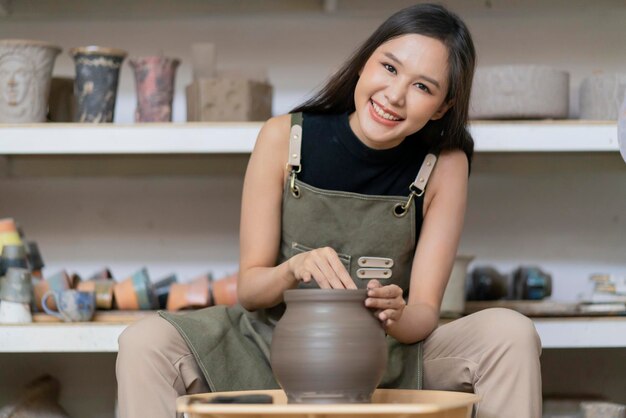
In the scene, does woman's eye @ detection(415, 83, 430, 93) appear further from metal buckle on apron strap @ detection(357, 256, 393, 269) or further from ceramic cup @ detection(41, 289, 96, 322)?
ceramic cup @ detection(41, 289, 96, 322)

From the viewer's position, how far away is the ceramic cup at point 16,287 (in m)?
2.46

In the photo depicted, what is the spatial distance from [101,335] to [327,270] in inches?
41.0

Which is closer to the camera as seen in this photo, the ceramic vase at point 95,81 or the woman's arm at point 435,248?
the woman's arm at point 435,248

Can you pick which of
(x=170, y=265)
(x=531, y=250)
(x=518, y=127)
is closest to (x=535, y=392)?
(x=518, y=127)

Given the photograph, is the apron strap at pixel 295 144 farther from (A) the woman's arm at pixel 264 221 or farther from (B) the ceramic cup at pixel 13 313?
(B) the ceramic cup at pixel 13 313

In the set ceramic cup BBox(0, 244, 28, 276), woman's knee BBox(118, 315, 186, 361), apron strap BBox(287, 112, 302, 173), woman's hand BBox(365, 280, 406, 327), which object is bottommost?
ceramic cup BBox(0, 244, 28, 276)

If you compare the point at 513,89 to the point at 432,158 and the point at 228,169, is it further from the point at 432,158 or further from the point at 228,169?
the point at 228,169

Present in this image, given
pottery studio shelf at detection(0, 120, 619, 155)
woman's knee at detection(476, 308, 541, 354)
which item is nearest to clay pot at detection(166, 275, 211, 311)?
pottery studio shelf at detection(0, 120, 619, 155)

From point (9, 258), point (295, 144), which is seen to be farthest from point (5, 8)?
point (295, 144)

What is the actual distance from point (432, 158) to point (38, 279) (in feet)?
4.13

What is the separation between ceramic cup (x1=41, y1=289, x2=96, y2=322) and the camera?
2465mm

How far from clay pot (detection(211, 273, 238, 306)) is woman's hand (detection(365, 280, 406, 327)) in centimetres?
108

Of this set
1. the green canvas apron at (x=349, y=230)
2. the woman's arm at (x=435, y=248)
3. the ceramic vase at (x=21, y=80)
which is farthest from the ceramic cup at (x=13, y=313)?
the woman's arm at (x=435, y=248)

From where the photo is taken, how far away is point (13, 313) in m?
2.46
